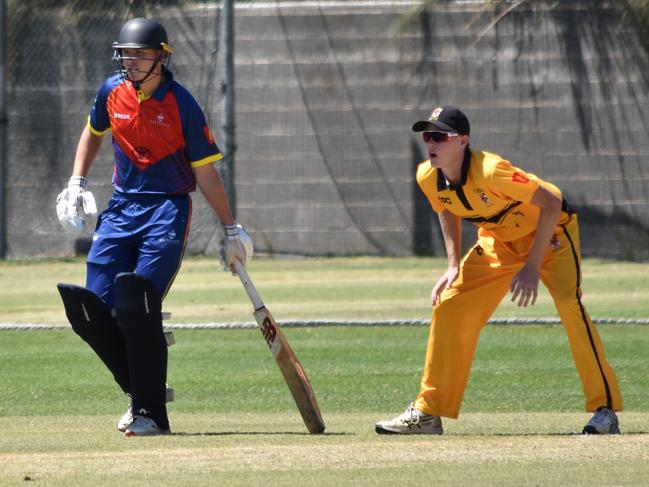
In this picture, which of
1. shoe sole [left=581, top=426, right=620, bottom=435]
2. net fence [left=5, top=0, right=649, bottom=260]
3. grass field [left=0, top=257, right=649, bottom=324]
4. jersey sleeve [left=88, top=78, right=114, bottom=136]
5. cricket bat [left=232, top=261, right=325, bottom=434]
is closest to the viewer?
shoe sole [left=581, top=426, right=620, bottom=435]

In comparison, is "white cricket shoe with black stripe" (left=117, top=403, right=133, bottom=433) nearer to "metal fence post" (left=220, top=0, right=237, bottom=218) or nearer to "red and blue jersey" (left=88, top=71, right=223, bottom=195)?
"red and blue jersey" (left=88, top=71, right=223, bottom=195)

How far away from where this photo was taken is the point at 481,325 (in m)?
7.08

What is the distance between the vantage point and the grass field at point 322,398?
220 inches

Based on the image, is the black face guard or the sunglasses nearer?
the sunglasses

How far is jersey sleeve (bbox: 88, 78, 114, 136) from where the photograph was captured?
715 cm

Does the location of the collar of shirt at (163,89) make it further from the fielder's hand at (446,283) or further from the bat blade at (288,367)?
the fielder's hand at (446,283)

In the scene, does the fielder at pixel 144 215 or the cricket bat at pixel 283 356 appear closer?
the fielder at pixel 144 215

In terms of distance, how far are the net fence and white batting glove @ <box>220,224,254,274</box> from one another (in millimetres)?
10705

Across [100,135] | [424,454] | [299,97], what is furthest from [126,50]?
[299,97]

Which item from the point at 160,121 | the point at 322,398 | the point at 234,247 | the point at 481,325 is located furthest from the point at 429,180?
the point at 322,398

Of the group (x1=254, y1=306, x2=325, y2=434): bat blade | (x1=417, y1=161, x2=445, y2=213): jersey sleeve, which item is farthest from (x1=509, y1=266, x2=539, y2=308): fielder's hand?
(x1=254, y1=306, x2=325, y2=434): bat blade

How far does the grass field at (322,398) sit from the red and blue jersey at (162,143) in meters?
1.17

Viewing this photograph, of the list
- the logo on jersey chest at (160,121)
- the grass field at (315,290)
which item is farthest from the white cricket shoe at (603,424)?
the grass field at (315,290)

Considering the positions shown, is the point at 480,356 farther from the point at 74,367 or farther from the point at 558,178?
the point at 558,178
